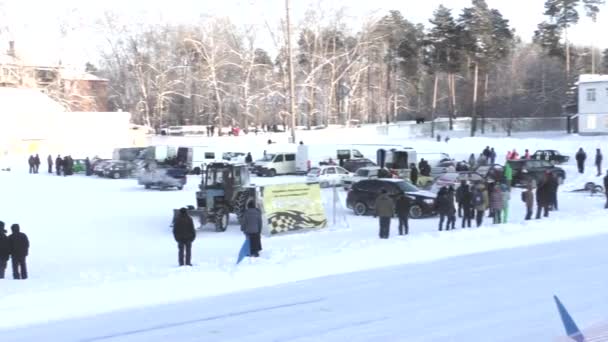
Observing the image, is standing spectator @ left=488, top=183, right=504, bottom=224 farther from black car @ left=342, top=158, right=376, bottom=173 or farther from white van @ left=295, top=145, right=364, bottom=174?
white van @ left=295, top=145, right=364, bottom=174

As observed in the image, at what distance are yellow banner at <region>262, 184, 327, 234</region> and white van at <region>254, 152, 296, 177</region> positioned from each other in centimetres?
2298

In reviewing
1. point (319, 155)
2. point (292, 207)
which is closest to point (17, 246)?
point (292, 207)

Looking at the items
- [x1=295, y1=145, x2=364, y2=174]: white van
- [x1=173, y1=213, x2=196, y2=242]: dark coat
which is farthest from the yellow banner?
[x1=295, y1=145, x2=364, y2=174]: white van

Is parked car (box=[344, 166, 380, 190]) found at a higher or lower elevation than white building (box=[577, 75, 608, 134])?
lower

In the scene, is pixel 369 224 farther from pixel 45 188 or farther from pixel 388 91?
pixel 388 91

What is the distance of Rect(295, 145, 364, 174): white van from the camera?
4678 cm

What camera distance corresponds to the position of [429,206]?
82.0ft

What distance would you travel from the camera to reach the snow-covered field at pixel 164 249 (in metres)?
12.0

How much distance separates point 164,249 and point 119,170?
26972 mm

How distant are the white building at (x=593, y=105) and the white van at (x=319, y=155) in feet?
88.5

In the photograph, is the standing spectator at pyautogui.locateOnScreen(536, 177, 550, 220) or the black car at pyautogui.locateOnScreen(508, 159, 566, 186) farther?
the black car at pyautogui.locateOnScreen(508, 159, 566, 186)

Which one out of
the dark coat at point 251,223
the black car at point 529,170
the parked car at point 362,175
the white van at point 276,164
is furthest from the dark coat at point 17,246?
the white van at point 276,164

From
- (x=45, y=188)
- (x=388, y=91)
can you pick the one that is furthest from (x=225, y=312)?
(x=388, y=91)

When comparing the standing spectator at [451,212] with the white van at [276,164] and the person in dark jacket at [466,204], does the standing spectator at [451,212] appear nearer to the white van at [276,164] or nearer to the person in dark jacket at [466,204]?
the person in dark jacket at [466,204]
